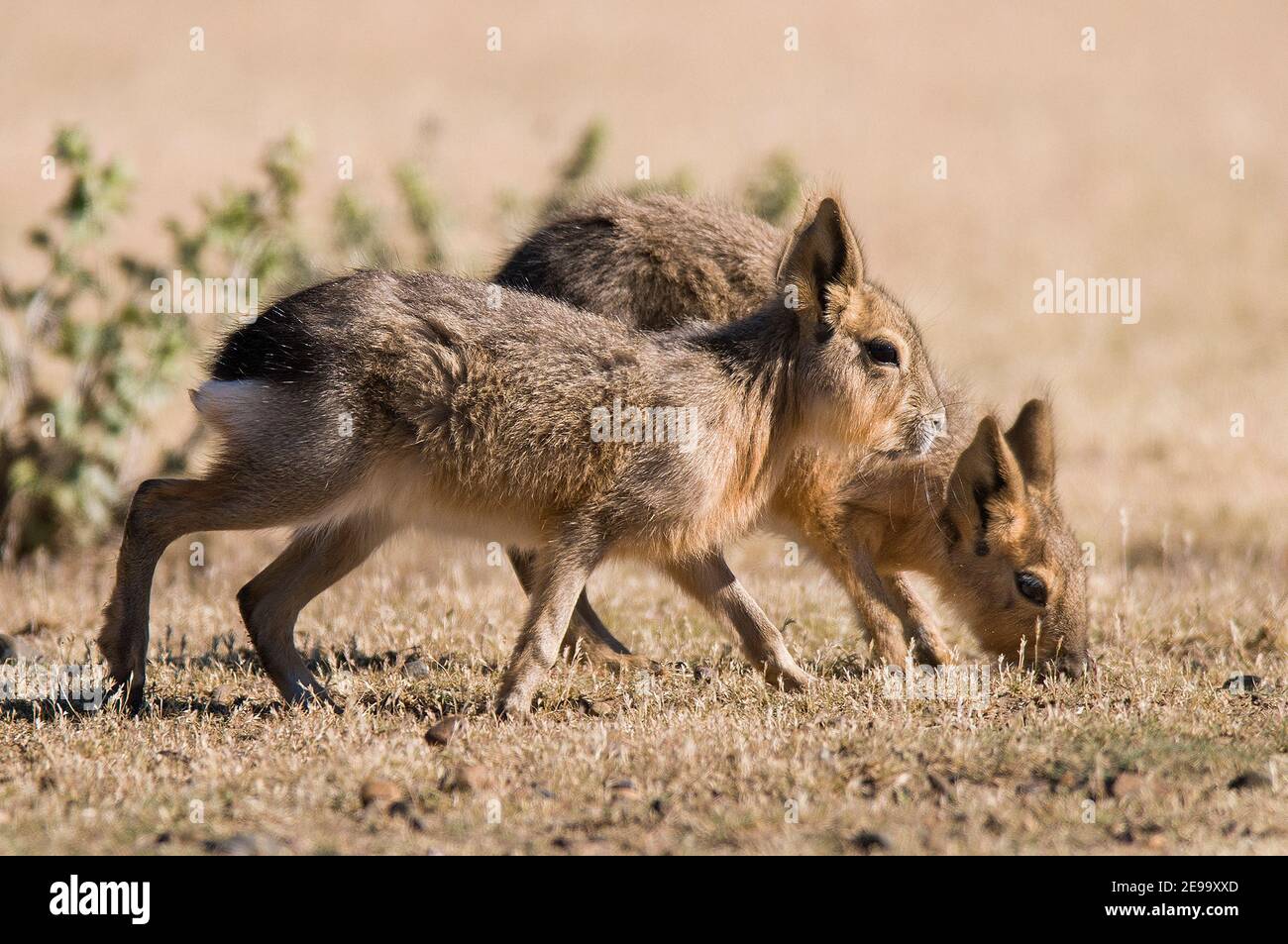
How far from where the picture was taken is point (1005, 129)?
29.2 meters

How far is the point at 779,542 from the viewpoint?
12703mm

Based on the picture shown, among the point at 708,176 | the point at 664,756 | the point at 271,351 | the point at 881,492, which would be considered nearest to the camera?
the point at 664,756

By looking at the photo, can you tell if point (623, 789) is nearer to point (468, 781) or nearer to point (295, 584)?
point (468, 781)

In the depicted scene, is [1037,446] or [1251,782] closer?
[1251,782]

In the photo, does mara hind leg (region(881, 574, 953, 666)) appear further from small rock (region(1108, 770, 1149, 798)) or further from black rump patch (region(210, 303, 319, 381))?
black rump patch (region(210, 303, 319, 381))

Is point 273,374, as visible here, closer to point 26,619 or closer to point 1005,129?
point 26,619

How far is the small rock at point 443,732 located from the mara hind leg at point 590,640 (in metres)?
1.34

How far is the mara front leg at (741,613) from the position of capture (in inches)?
291

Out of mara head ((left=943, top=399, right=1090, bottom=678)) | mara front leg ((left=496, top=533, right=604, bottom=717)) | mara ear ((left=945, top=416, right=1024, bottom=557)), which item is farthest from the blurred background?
mara front leg ((left=496, top=533, right=604, bottom=717))

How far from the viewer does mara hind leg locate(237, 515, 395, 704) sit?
7.41 metres

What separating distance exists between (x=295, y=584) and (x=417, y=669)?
2.35ft

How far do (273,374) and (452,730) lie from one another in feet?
5.62

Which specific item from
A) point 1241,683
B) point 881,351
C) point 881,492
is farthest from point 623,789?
point 1241,683

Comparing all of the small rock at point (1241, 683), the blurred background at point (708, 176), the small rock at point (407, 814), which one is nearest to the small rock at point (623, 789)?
the small rock at point (407, 814)
